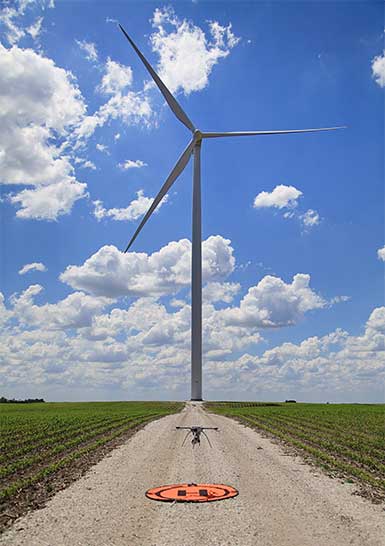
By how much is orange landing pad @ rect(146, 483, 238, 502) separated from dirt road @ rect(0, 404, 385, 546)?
0.41 m

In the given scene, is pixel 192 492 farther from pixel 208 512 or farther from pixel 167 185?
pixel 167 185

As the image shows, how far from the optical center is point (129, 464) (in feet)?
80.5

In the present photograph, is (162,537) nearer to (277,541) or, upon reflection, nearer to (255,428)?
(277,541)

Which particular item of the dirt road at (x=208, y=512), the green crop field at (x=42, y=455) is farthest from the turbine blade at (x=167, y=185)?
the dirt road at (x=208, y=512)

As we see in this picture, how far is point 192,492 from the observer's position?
17.6 m

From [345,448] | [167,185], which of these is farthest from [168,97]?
[345,448]

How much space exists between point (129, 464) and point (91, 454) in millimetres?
4588

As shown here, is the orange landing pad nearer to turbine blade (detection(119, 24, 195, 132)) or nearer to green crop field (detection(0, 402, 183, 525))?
green crop field (detection(0, 402, 183, 525))

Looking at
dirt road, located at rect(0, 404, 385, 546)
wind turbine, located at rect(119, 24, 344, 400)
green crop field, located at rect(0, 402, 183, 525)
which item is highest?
wind turbine, located at rect(119, 24, 344, 400)

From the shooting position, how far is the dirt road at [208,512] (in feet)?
43.1

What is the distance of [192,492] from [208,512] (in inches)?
95.8

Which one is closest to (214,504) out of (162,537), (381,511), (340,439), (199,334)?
(162,537)

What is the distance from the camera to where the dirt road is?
13.1 meters

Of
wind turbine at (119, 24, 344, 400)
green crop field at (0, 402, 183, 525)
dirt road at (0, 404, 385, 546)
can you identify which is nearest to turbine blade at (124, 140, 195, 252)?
wind turbine at (119, 24, 344, 400)
